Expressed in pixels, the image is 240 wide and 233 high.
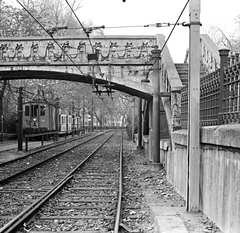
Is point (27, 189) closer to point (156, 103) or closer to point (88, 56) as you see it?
point (156, 103)

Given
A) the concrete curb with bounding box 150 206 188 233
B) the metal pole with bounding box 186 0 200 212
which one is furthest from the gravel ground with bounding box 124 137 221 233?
the metal pole with bounding box 186 0 200 212

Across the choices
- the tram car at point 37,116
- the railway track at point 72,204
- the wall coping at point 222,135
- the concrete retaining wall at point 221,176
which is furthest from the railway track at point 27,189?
the tram car at point 37,116

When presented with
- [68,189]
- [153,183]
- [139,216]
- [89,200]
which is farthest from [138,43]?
[139,216]

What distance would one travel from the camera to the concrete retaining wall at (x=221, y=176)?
5008mm

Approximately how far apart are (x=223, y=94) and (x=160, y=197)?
359 cm

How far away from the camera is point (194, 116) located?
6.82m

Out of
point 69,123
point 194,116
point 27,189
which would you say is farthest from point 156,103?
point 69,123

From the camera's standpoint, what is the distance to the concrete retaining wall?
501 cm

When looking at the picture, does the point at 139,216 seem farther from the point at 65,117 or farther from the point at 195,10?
the point at 65,117

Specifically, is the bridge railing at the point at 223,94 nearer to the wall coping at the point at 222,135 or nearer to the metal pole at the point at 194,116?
the wall coping at the point at 222,135

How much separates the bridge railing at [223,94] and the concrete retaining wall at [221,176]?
12.0 inches

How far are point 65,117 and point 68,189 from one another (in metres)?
37.5

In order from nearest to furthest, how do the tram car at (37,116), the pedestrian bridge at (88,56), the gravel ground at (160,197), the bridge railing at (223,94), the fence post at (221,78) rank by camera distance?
the bridge railing at (223,94), the gravel ground at (160,197), the fence post at (221,78), the pedestrian bridge at (88,56), the tram car at (37,116)

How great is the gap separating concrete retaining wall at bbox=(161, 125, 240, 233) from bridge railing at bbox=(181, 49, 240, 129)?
1.00 feet
